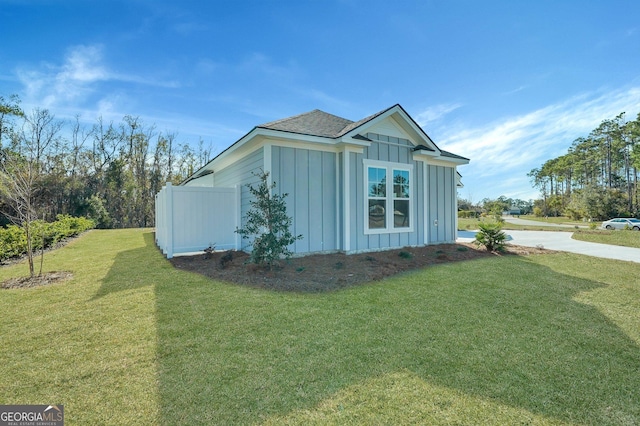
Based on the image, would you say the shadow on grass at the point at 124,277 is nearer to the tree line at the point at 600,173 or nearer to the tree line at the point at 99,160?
the tree line at the point at 99,160

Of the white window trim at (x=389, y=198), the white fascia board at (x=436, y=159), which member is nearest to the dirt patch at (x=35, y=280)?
the white window trim at (x=389, y=198)

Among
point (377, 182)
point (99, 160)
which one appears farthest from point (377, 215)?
point (99, 160)

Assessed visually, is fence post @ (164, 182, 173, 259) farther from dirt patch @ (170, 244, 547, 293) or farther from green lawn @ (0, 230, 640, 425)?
green lawn @ (0, 230, 640, 425)

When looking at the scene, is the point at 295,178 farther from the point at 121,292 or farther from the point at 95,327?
the point at 95,327

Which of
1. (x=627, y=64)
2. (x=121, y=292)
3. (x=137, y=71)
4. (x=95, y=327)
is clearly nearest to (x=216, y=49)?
(x=137, y=71)

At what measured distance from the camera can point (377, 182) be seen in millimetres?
7977

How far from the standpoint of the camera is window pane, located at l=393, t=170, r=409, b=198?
27.3 ft

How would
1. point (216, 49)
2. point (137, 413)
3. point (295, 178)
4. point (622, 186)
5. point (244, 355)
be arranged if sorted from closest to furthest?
1. point (137, 413)
2. point (244, 355)
3. point (295, 178)
4. point (216, 49)
5. point (622, 186)

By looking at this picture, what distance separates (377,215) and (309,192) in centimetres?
226

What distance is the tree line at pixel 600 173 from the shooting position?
1172 inches

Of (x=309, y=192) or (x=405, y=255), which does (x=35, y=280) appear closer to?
(x=309, y=192)

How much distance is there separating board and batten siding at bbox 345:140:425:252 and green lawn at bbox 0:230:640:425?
2903 mm

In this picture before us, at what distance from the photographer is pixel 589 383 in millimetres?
2207

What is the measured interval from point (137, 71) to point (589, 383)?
14826mm
